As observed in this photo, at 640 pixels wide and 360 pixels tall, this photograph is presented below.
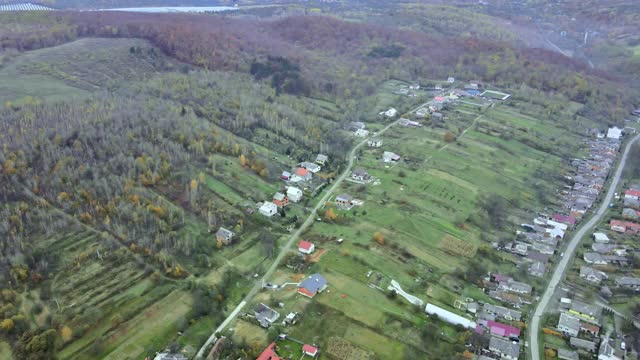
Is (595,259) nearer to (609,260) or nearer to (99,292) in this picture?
(609,260)

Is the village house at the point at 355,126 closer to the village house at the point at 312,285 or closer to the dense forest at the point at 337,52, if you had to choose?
the dense forest at the point at 337,52

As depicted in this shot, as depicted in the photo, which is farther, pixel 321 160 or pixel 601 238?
pixel 321 160

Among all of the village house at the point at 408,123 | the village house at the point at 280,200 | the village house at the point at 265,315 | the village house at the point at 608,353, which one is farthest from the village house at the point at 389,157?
the village house at the point at 608,353

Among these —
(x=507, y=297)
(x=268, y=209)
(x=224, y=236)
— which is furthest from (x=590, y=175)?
(x=224, y=236)

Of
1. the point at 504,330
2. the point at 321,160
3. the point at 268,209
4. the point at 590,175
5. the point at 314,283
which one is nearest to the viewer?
the point at 504,330

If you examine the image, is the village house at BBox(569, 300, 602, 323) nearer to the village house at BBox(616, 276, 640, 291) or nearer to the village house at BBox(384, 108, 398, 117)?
the village house at BBox(616, 276, 640, 291)

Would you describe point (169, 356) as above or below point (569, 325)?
above

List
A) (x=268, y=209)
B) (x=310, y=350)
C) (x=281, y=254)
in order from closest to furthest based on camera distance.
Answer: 1. (x=310, y=350)
2. (x=281, y=254)
3. (x=268, y=209)
